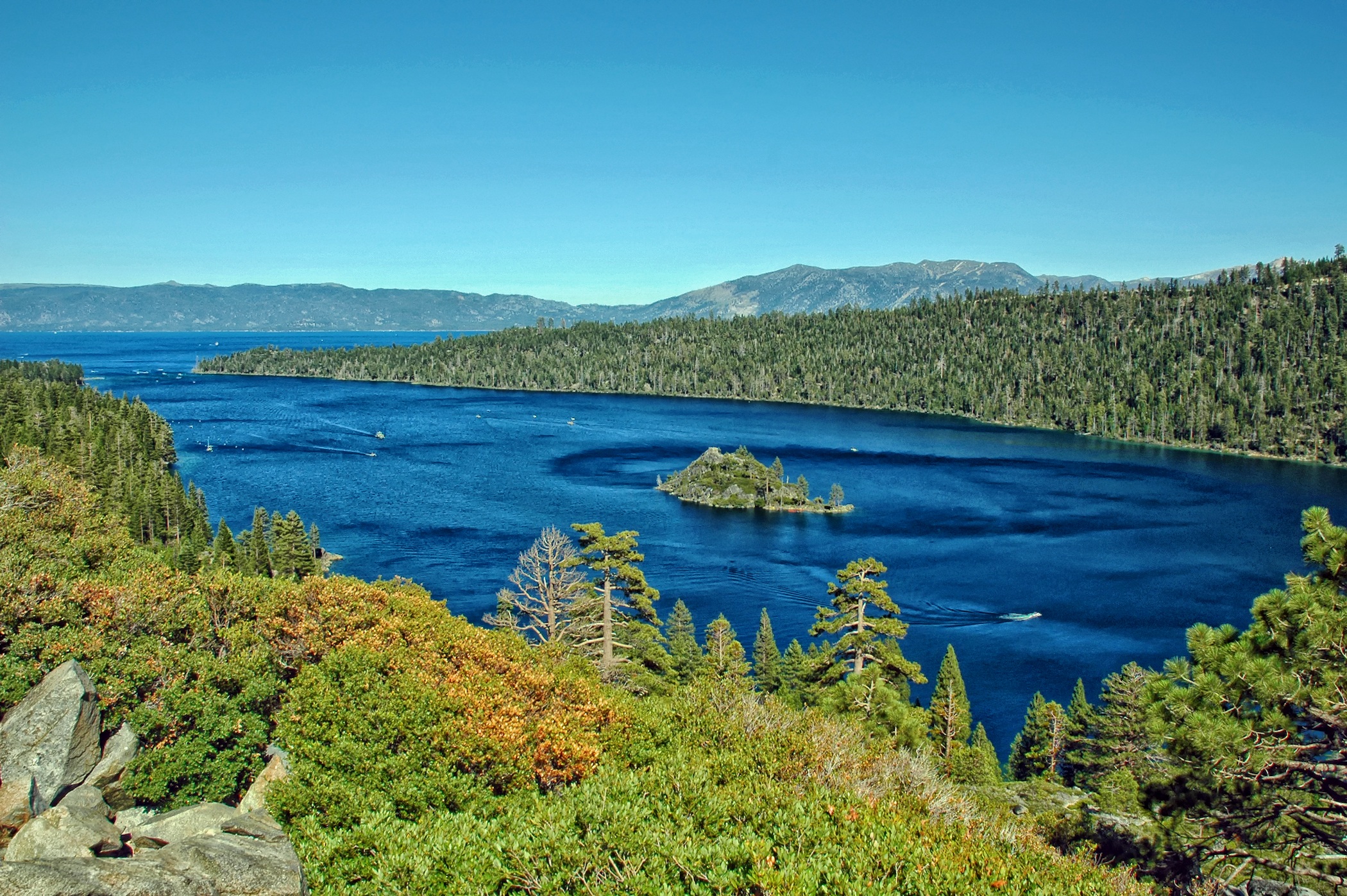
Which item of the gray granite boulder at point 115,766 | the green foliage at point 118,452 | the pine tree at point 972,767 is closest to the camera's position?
the gray granite boulder at point 115,766

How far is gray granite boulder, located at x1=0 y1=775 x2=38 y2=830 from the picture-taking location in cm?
1695

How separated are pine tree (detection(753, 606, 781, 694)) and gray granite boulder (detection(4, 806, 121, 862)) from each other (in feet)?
122

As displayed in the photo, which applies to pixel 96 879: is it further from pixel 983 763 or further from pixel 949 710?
pixel 949 710

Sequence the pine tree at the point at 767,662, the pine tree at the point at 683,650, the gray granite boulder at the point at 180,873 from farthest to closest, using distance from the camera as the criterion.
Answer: the pine tree at the point at 767,662 < the pine tree at the point at 683,650 < the gray granite boulder at the point at 180,873

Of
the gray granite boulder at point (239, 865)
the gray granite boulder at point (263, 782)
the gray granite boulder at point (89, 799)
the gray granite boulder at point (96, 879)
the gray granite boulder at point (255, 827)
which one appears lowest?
the gray granite boulder at point (263, 782)

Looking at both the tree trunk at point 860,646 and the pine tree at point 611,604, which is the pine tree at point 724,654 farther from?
the tree trunk at point 860,646

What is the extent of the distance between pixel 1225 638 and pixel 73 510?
44.9m

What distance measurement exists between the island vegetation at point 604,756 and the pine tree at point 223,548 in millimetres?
26745

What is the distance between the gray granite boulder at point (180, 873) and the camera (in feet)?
41.8

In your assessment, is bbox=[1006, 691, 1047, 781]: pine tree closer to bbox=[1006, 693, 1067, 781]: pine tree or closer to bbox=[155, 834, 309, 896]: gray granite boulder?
bbox=[1006, 693, 1067, 781]: pine tree

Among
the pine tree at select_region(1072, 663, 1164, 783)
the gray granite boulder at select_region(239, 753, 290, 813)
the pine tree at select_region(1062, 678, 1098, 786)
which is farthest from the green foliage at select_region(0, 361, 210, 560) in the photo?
the pine tree at select_region(1072, 663, 1164, 783)

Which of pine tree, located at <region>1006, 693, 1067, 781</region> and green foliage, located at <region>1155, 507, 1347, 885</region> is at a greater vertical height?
green foliage, located at <region>1155, 507, 1347, 885</region>

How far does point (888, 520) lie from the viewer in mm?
98125

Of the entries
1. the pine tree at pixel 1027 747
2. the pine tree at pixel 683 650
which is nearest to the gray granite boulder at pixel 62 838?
the pine tree at pixel 683 650
